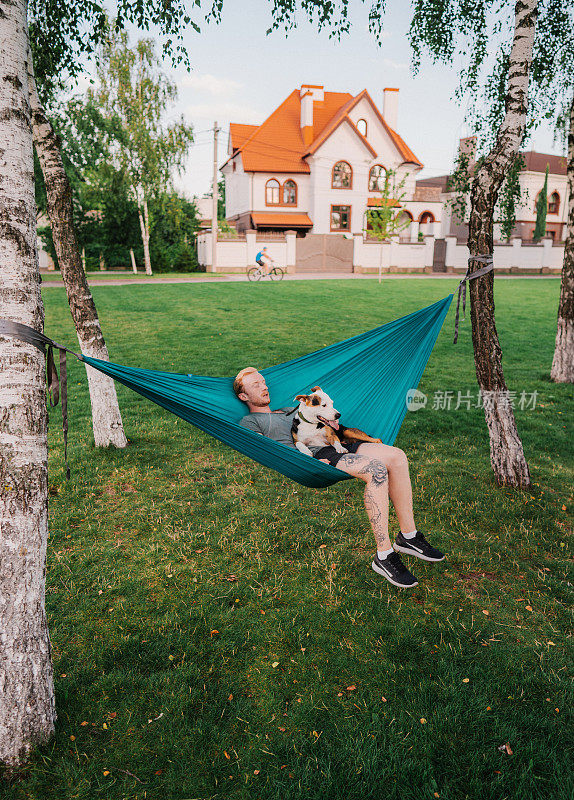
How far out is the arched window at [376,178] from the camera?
2595cm

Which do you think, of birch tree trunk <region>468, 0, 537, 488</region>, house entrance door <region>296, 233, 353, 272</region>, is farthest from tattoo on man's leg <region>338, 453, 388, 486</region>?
house entrance door <region>296, 233, 353, 272</region>

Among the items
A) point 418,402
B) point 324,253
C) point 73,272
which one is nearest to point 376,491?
point 73,272

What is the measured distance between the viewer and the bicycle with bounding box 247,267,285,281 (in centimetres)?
1745

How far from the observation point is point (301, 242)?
22.4 metres

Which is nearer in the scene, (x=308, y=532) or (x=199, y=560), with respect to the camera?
(x=199, y=560)

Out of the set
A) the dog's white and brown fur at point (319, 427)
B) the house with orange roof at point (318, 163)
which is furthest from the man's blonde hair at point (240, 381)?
the house with orange roof at point (318, 163)

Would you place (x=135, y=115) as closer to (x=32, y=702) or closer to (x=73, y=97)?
(x=73, y=97)

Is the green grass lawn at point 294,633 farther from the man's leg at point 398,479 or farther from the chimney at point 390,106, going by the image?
the chimney at point 390,106

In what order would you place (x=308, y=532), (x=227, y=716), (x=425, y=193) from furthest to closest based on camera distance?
(x=425, y=193) < (x=308, y=532) < (x=227, y=716)

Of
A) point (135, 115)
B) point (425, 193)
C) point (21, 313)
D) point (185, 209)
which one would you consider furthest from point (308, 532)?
point (425, 193)

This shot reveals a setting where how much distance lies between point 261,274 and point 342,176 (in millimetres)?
10661

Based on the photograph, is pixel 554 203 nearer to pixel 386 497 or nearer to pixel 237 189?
pixel 237 189

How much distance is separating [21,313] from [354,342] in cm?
203

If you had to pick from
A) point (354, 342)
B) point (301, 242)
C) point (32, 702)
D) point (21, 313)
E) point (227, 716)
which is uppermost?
point (301, 242)
